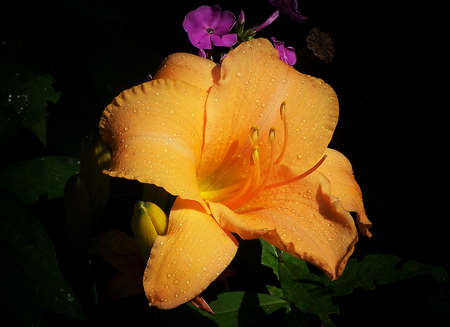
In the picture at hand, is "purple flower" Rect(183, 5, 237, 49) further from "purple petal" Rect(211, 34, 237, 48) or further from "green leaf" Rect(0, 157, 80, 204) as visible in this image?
"green leaf" Rect(0, 157, 80, 204)

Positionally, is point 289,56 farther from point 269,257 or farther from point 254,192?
point 269,257

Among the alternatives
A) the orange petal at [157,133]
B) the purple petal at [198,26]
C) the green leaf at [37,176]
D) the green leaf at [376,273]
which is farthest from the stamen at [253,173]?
the green leaf at [37,176]

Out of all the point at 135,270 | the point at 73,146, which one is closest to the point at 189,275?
the point at 135,270

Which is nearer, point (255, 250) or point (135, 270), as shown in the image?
point (135, 270)

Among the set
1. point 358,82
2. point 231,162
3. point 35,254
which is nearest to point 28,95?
point 35,254

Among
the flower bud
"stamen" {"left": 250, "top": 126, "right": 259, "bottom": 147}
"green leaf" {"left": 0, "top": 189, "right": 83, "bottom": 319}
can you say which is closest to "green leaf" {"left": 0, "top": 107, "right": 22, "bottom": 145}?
"green leaf" {"left": 0, "top": 189, "right": 83, "bottom": 319}

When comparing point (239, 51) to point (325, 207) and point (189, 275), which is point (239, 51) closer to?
point (325, 207)
